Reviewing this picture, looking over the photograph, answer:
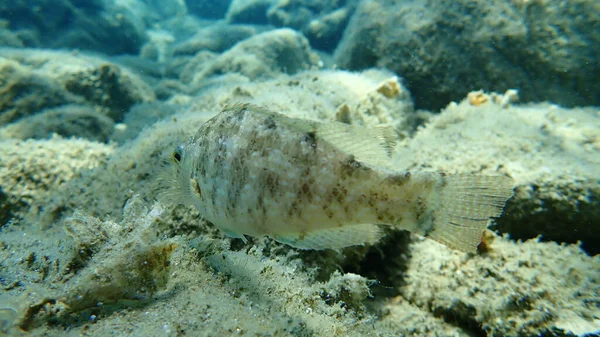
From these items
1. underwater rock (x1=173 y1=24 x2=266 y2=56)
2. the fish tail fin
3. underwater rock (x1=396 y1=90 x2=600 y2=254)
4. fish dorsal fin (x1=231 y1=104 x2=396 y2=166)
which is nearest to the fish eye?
fish dorsal fin (x1=231 y1=104 x2=396 y2=166)

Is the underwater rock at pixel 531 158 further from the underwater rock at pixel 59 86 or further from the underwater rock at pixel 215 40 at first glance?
the underwater rock at pixel 215 40

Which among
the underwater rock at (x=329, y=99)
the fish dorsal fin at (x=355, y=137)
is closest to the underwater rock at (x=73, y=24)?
the underwater rock at (x=329, y=99)

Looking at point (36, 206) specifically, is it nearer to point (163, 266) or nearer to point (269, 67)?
point (163, 266)

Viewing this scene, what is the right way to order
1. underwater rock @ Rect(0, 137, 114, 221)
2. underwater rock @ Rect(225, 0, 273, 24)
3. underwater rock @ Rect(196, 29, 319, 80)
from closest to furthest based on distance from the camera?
1. underwater rock @ Rect(0, 137, 114, 221)
2. underwater rock @ Rect(196, 29, 319, 80)
3. underwater rock @ Rect(225, 0, 273, 24)

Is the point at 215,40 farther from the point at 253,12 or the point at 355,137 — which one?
the point at 355,137

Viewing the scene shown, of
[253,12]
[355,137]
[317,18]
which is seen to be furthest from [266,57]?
[253,12]

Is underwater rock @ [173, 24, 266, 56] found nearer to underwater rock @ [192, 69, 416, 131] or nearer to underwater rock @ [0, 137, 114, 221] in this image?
underwater rock @ [192, 69, 416, 131]
